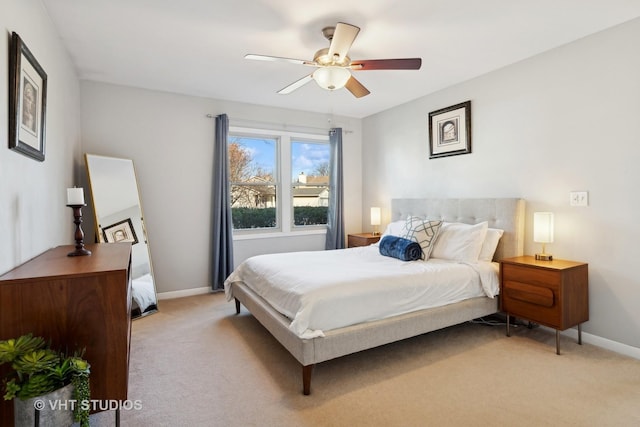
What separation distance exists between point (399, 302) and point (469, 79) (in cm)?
274

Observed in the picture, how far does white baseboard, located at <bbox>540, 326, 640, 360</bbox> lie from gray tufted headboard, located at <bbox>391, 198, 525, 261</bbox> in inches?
32.3

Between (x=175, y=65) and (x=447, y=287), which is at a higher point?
(x=175, y=65)

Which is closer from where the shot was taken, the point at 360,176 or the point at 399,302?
the point at 399,302

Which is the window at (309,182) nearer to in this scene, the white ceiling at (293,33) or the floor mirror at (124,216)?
the white ceiling at (293,33)

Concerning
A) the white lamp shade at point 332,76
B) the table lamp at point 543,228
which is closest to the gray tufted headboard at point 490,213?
the table lamp at point 543,228

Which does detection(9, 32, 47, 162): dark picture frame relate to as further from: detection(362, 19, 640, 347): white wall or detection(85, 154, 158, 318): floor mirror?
detection(362, 19, 640, 347): white wall

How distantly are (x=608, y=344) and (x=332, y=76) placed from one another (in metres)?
3.17

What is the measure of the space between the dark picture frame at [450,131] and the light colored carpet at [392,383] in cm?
209

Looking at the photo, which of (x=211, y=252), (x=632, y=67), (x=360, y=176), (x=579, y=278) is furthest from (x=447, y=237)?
(x=211, y=252)

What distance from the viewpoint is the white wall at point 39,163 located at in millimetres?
1650

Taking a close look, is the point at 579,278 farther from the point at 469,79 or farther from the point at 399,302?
the point at 469,79

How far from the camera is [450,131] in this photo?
161 inches

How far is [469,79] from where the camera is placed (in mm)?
3830

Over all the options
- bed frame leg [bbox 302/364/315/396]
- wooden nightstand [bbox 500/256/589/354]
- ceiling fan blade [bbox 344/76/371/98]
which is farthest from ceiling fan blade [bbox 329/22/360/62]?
wooden nightstand [bbox 500/256/589/354]
